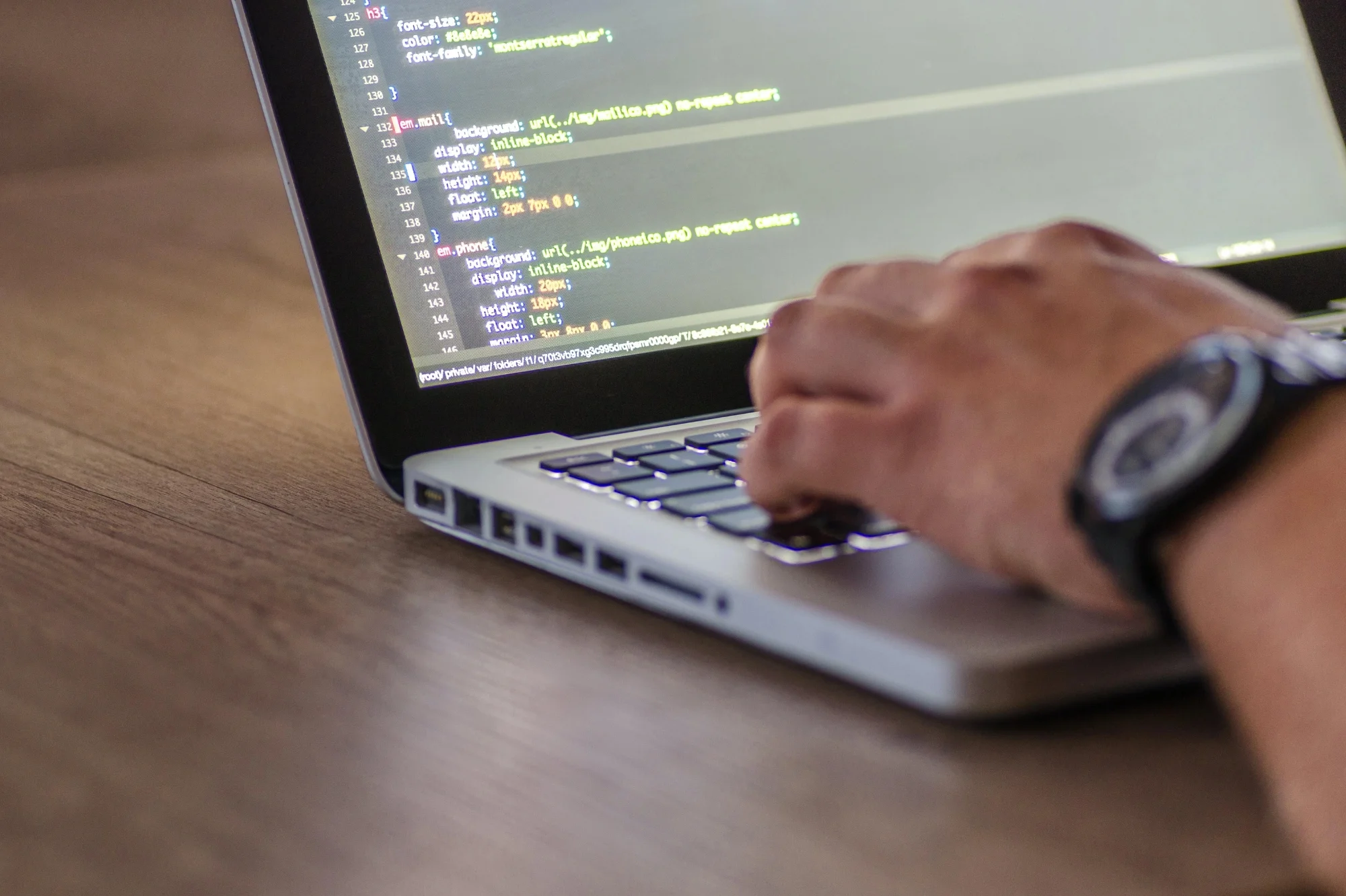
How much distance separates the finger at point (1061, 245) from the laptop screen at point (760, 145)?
16 centimetres

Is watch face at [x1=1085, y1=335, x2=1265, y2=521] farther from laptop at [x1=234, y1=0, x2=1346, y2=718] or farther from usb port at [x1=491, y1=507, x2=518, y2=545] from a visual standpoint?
usb port at [x1=491, y1=507, x2=518, y2=545]

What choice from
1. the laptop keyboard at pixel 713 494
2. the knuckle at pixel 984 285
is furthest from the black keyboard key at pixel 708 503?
the knuckle at pixel 984 285

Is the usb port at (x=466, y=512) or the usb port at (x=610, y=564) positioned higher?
the usb port at (x=466, y=512)

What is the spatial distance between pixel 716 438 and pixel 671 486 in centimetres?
8

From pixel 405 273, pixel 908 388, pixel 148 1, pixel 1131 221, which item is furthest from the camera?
pixel 148 1

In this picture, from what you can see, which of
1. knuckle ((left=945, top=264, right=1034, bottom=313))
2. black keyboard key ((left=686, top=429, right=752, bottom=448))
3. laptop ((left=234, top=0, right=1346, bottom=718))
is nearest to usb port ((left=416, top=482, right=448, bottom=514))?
laptop ((left=234, top=0, right=1346, bottom=718))

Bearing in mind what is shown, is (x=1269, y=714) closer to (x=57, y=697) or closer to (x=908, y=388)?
(x=908, y=388)

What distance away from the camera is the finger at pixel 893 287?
0.49 metres

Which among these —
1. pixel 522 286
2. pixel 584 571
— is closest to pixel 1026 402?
pixel 584 571

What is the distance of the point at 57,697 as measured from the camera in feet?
1.38

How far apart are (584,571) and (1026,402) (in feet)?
0.56

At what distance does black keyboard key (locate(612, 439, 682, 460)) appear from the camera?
0.57 metres

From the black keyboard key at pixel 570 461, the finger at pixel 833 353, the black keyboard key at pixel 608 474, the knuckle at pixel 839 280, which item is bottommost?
the black keyboard key at pixel 608 474

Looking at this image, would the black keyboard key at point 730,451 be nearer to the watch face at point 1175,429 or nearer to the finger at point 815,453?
the finger at point 815,453
